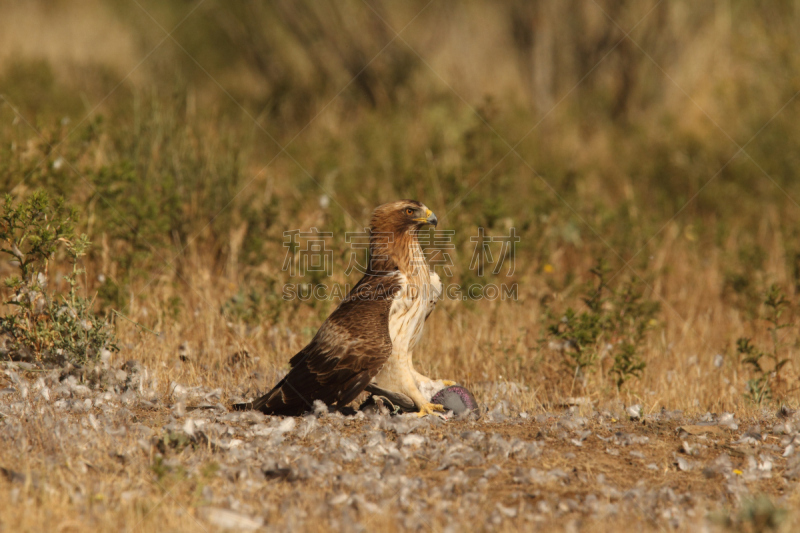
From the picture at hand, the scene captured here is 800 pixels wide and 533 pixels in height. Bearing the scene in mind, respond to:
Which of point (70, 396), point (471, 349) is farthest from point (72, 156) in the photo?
point (471, 349)

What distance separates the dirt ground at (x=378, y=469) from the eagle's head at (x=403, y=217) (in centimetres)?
156

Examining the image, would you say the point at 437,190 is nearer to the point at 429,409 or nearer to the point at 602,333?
the point at 602,333

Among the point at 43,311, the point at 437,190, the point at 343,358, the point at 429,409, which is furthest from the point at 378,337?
the point at 437,190

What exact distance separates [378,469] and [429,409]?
3.72ft

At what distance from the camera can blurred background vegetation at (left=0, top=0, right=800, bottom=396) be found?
8.13m

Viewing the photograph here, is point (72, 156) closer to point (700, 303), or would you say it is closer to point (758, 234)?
point (700, 303)

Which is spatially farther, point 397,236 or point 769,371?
point 769,371

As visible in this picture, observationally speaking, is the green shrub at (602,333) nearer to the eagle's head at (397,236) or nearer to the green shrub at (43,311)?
the eagle's head at (397,236)

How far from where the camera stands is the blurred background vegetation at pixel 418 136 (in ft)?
26.7

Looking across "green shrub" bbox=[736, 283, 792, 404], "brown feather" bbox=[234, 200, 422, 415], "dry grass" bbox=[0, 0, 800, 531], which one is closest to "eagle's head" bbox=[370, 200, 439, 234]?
"brown feather" bbox=[234, 200, 422, 415]

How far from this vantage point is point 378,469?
13.9 feet

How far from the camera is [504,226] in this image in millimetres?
8516

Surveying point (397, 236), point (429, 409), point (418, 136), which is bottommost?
point (429, 409)

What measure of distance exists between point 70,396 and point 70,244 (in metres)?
1.19
